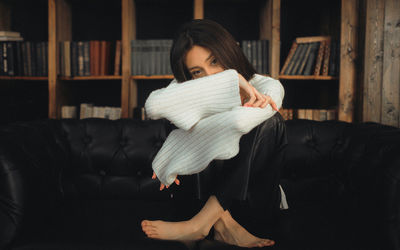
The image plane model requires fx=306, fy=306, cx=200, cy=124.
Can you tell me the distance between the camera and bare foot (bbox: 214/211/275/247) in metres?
0.95

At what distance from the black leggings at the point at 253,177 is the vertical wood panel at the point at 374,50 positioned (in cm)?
109

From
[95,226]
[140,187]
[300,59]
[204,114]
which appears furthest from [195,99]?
[300,59]

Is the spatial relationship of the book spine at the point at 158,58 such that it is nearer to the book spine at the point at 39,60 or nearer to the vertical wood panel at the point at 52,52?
the vertical wood panel at the point at 52,52

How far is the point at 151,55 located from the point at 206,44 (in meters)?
0.97

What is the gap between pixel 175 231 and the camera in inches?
39.0

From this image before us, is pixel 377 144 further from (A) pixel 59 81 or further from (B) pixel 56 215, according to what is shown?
(A) pixel 59 81

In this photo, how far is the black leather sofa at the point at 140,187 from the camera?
949 millimetres

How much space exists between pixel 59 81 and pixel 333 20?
6.47ft

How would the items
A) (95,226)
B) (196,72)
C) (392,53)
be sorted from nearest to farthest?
(95,226)
(196,72)
(392,53)

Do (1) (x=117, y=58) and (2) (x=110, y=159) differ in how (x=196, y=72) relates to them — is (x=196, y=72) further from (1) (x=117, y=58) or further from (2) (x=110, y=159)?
(1) (x=117, y=58)

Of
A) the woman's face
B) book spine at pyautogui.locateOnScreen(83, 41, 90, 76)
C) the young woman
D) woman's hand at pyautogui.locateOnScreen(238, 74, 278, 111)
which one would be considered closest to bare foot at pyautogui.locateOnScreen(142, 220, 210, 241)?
the young woman

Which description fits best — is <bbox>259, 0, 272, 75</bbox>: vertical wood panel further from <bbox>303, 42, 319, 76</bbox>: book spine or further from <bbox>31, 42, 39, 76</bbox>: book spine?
<bbox>31, 42, 39, 76</bbox>: book spine

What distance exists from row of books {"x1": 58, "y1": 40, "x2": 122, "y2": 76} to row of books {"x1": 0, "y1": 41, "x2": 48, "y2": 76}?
0.13 m

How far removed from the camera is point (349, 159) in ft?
4.14
